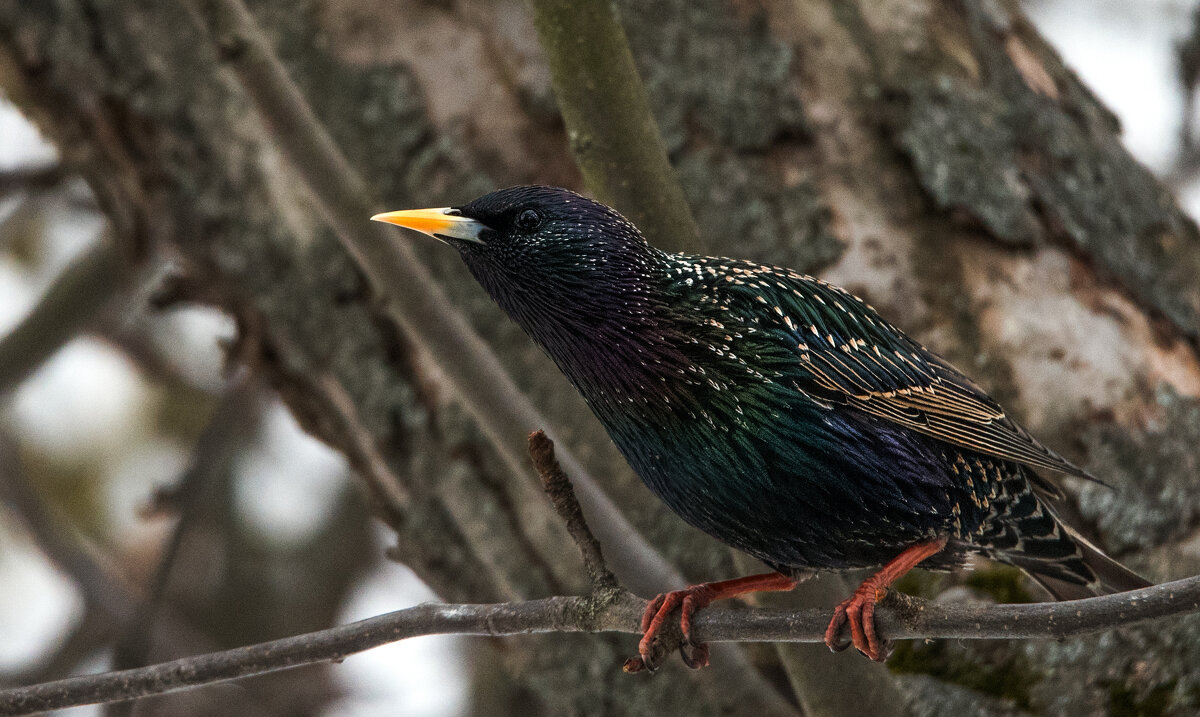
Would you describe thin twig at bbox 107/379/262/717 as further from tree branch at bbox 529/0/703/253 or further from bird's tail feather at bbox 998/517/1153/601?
bird's tail feather at bbox 998/517/1153/601

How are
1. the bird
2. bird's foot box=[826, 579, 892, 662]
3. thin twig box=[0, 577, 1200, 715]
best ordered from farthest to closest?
the bird, bird's foot box=[826, 579, 892, 662], thin twig box=[0, 577, 1200, 715]

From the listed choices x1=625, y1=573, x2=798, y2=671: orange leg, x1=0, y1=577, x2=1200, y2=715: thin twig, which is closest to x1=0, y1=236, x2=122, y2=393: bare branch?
x1=0, y1=577, x2=1200, y2=715: thin twig

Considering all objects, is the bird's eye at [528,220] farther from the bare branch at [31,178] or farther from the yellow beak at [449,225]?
the bare branch at [31,178]

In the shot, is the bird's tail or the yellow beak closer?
the yellow beak

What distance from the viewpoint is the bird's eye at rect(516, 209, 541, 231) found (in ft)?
8.52

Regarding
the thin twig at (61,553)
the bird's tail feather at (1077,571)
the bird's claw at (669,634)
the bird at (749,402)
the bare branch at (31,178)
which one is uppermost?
the bird at (749,402)

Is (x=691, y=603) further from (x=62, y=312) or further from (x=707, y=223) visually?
(x=62, y=312)

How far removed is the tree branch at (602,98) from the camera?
2.76 meters

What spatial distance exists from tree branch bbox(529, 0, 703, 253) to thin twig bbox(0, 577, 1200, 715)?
40.8 inches

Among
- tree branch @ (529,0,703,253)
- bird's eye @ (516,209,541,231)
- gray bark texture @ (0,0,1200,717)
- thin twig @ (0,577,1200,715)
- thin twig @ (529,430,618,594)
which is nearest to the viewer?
thin twig @ (0,577,1200,715)

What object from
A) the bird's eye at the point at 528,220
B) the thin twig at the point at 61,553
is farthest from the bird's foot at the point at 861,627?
the thin twig at the point at 61,553

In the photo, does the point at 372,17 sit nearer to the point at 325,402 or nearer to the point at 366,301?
the point at 366,301

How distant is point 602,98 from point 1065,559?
1669mm

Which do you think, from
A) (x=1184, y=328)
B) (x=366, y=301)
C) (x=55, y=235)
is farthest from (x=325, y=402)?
(x=55, y=235)
